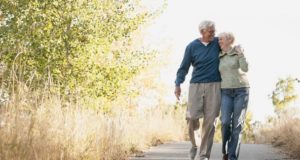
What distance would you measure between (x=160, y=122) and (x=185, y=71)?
1114 centimetres

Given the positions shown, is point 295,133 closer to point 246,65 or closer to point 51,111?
point 246,65

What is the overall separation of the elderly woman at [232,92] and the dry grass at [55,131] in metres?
2.11

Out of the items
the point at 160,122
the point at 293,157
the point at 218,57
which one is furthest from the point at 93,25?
the point at 218,57

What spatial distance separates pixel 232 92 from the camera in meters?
9.73

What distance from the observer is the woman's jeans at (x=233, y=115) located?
9789 mm

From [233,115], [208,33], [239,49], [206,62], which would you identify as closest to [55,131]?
[206,62]

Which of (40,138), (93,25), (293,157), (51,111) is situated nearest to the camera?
(40,138)

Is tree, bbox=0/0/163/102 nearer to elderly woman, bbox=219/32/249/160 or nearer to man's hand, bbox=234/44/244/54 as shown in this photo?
elderly woman, bbox=219/32/249/160

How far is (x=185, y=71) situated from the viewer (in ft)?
33.1

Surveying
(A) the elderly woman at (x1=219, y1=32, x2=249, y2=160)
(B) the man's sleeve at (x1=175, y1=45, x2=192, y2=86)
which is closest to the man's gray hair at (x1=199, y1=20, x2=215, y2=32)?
(A) the elderly woman at (x1=219, y1=32, x2=249, y2=160)

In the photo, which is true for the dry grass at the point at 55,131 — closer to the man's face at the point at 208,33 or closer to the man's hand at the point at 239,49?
the man's face at the point at 208,33

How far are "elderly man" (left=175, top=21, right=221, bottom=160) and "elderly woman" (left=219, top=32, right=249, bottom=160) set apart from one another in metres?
0.11

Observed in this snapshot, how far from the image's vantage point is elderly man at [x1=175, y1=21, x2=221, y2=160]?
9711mm

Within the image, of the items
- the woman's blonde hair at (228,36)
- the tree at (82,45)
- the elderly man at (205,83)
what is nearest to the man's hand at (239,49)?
the woman's blonde hair at (228,36)
